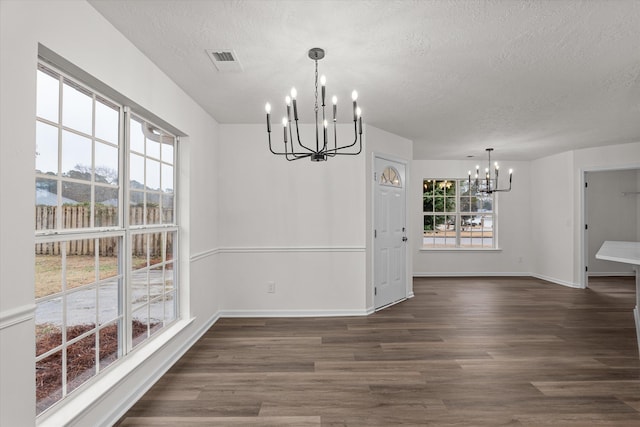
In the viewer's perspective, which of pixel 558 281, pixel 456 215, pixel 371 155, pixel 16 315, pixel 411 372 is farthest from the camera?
pixel 456 215

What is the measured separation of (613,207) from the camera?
708 cm

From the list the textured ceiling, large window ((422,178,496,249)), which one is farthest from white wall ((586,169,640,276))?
the textured ceiling

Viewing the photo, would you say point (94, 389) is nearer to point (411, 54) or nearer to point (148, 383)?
point (148, 383)

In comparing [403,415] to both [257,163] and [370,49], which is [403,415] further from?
[257,163]

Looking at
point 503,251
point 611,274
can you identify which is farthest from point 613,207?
point 503,251

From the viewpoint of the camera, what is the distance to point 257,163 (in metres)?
4.38

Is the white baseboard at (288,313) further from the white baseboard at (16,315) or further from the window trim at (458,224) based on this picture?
the window trim at (458,224)

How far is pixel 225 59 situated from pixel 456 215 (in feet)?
19.7

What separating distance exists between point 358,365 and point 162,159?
244 centimetres

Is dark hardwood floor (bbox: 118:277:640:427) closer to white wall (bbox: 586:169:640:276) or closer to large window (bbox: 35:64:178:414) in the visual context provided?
large window (bbox: 35:64:178:414)

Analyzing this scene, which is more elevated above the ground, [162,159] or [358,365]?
[162,159]

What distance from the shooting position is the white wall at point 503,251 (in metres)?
7.12

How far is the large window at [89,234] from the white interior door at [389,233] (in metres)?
2.75

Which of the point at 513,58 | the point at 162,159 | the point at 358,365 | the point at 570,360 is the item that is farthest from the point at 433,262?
the point at 162,159
